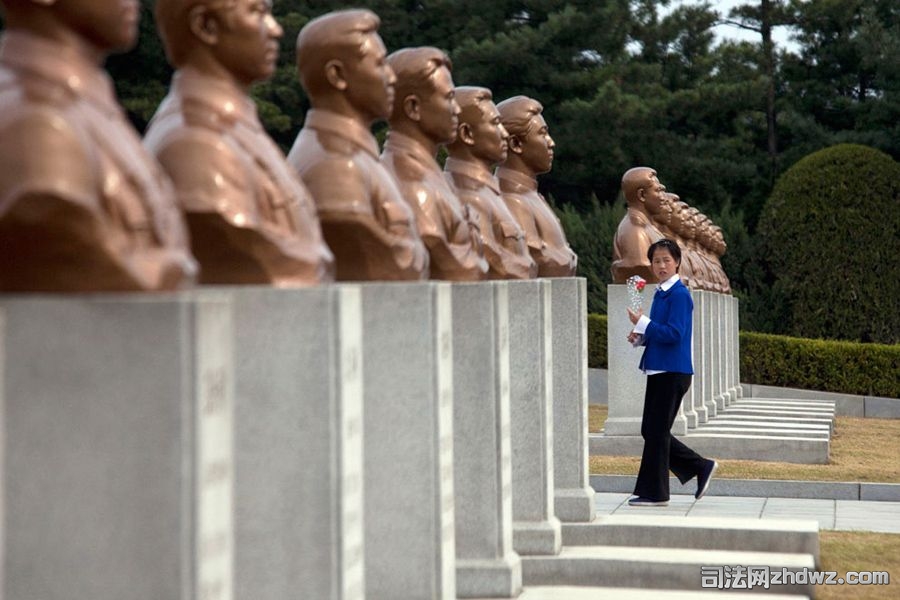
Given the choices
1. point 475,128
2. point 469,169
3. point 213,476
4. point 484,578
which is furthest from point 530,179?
point 213,476

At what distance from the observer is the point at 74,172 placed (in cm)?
401

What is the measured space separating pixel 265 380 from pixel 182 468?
1.29 metres

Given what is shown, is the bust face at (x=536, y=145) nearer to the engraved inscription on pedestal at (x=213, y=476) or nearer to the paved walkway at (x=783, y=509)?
the paved walkway at (x=783, y=509)

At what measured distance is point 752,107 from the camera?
35656 millimetres

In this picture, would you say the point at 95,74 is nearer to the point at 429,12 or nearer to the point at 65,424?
the point at 65,424

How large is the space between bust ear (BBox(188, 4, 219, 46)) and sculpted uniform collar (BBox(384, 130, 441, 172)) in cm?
236

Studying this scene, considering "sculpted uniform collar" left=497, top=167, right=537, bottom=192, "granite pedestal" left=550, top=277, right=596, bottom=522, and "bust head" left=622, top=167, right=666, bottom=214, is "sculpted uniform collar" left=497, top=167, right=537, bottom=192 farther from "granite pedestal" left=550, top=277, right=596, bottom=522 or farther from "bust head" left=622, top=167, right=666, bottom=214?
"bust head" left=622, top=167, right=666, bottom=214

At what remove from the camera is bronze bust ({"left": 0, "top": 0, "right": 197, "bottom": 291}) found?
3979 millimetres

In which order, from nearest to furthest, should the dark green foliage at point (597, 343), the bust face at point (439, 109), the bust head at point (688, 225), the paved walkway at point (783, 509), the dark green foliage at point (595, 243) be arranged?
1. the bust face at point (439, 109)
2. the paved walkway at point (783, 509)
3. the bust head at point (688, 225)
4. the dark green foliage at point (597, 343)
5. the dark green foliage at point (595, 243)

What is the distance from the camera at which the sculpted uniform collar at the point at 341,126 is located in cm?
654

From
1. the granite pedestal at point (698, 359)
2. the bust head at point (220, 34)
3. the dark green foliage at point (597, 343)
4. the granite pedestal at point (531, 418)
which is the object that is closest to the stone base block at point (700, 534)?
the granite pedestal at point (531, 418)

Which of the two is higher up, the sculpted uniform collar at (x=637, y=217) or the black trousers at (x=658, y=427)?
the sculpted uniform collar at (x=637, y=217)

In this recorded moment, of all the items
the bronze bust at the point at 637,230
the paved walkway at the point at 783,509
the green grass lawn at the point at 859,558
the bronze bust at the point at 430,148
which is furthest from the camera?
the bronze bust at the point at 637,230

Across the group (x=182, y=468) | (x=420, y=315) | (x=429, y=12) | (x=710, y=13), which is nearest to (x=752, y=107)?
(x=710, y=13)
